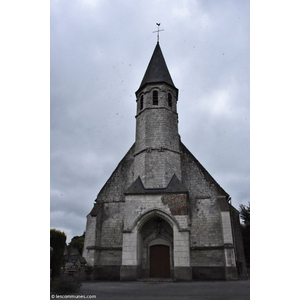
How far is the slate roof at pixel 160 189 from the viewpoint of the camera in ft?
50.8

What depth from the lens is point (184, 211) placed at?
48.0 feet

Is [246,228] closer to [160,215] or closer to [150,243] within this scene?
[150,243]

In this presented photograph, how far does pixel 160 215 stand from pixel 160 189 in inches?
62.5

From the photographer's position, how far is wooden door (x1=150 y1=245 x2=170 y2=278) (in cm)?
1553

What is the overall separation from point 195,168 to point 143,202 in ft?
15.2

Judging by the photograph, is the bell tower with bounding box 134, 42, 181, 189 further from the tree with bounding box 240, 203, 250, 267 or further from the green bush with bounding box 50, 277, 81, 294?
the tree with bounding box 240, 203, 250, 267

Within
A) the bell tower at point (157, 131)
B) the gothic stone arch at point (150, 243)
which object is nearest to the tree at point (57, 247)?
the gothic stone arch at point (150, 243)

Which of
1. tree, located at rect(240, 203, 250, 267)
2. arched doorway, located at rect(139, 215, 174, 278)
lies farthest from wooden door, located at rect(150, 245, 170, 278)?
tree, located at rect(240, 203, 250, 267)

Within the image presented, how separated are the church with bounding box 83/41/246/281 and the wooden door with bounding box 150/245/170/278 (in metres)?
0.02

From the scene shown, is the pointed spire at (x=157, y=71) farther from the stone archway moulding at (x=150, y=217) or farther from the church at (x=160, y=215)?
the stone archway moulding at (x=150, y=217)

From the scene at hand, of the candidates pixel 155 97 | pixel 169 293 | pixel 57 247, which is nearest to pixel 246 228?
pixel 155 97

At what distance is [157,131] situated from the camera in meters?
17.9

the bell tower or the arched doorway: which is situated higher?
the bell tower
